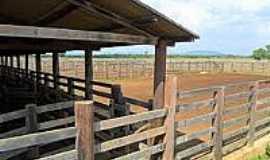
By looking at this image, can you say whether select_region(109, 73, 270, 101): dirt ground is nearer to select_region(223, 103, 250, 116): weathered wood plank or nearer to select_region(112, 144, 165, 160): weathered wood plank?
select_region(223, 103, 250, 116): weathered wood plank

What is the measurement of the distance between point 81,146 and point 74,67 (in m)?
33.4

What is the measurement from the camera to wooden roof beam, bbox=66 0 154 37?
5.48 meters

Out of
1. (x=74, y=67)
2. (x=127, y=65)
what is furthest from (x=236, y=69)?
(x=74, y=67)

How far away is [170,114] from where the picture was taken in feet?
19.3

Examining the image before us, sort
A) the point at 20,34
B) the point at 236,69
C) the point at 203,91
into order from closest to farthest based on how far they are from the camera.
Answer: the point at 20,34, the point at 203,91, the point at 236,69

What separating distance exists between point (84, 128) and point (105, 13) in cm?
213

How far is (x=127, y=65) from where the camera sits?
4138 centimetres

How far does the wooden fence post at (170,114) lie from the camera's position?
5.80 m

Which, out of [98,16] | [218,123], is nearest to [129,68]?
[218,123]

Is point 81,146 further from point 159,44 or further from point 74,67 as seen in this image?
point 74,67

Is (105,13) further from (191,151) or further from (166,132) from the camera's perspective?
(191,151)

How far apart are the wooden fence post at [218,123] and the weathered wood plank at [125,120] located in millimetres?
1591

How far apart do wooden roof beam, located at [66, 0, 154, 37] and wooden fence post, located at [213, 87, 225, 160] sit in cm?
164

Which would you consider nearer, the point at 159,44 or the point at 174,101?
the point at 174,101
